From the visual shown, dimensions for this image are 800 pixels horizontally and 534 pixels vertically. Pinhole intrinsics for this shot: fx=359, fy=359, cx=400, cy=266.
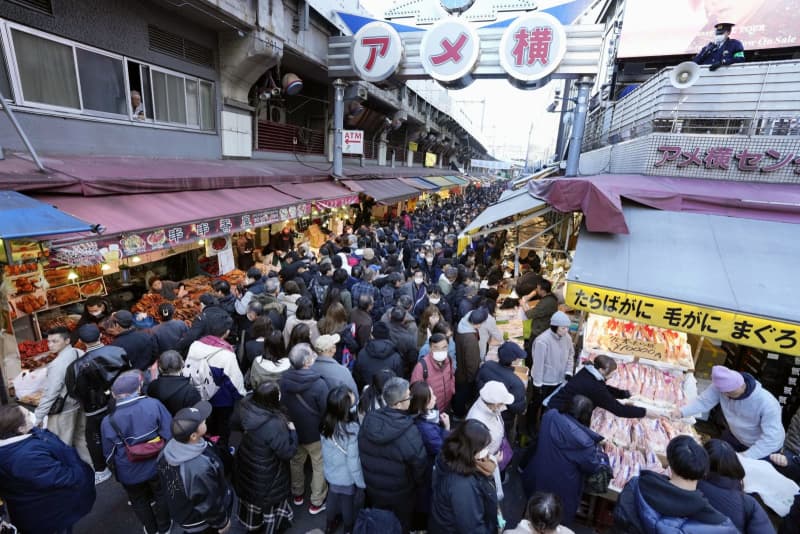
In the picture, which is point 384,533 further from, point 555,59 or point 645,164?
point 555,59

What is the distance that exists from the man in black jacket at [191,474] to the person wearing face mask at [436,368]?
2.17 m

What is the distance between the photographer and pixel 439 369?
428cm

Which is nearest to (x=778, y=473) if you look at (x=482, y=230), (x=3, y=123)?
(x=482, y=230)

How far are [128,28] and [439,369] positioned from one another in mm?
8845

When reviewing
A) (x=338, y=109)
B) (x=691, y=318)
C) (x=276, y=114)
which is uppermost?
(x=338, y=109)

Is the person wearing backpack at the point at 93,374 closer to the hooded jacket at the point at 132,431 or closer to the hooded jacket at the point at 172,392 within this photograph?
the hooded jacket at the point at 172,392

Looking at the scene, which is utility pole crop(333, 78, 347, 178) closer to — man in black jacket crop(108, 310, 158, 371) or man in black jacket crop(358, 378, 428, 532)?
man in black jacket crop(108, 310, 158, 371)

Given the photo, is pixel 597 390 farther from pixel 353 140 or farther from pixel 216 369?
pixel 353 140

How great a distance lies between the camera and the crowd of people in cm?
261

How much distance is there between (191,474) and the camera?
2734mm

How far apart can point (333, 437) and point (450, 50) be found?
11.1m

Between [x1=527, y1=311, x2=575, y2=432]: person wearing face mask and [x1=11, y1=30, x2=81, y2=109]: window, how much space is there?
28.5 ft

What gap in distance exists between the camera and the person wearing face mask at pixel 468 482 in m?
2.57

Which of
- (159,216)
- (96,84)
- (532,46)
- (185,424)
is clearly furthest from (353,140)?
(185,424)
